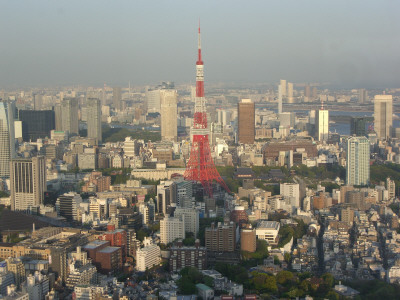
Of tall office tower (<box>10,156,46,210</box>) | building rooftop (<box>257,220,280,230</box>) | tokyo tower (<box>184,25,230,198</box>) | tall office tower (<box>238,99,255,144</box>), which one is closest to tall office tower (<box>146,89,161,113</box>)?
tall office tower (<box>238,99,255,144</box>)

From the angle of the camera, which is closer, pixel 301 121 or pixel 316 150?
pixel 316 150

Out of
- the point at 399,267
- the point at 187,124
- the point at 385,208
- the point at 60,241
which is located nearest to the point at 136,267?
the point at 60,241

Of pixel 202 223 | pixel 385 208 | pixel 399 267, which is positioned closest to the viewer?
pixel 399 267

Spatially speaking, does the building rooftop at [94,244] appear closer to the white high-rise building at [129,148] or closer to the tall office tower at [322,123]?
the white high-rise building at [129,148]

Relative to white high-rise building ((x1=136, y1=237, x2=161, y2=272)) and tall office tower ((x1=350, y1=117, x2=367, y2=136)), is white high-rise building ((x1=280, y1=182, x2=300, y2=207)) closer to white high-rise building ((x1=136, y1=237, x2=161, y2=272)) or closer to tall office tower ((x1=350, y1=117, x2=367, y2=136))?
white high-rise building ((x1=136, y1=237, x2=161, y2=272))

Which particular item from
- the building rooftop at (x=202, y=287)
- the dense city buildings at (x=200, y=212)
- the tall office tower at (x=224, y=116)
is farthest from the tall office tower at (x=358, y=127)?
the building rooftop at (x=202, y=287)

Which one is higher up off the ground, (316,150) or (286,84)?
(286,84)

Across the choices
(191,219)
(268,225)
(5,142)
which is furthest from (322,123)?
(191,219)

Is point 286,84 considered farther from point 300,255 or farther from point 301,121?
point 300,255
